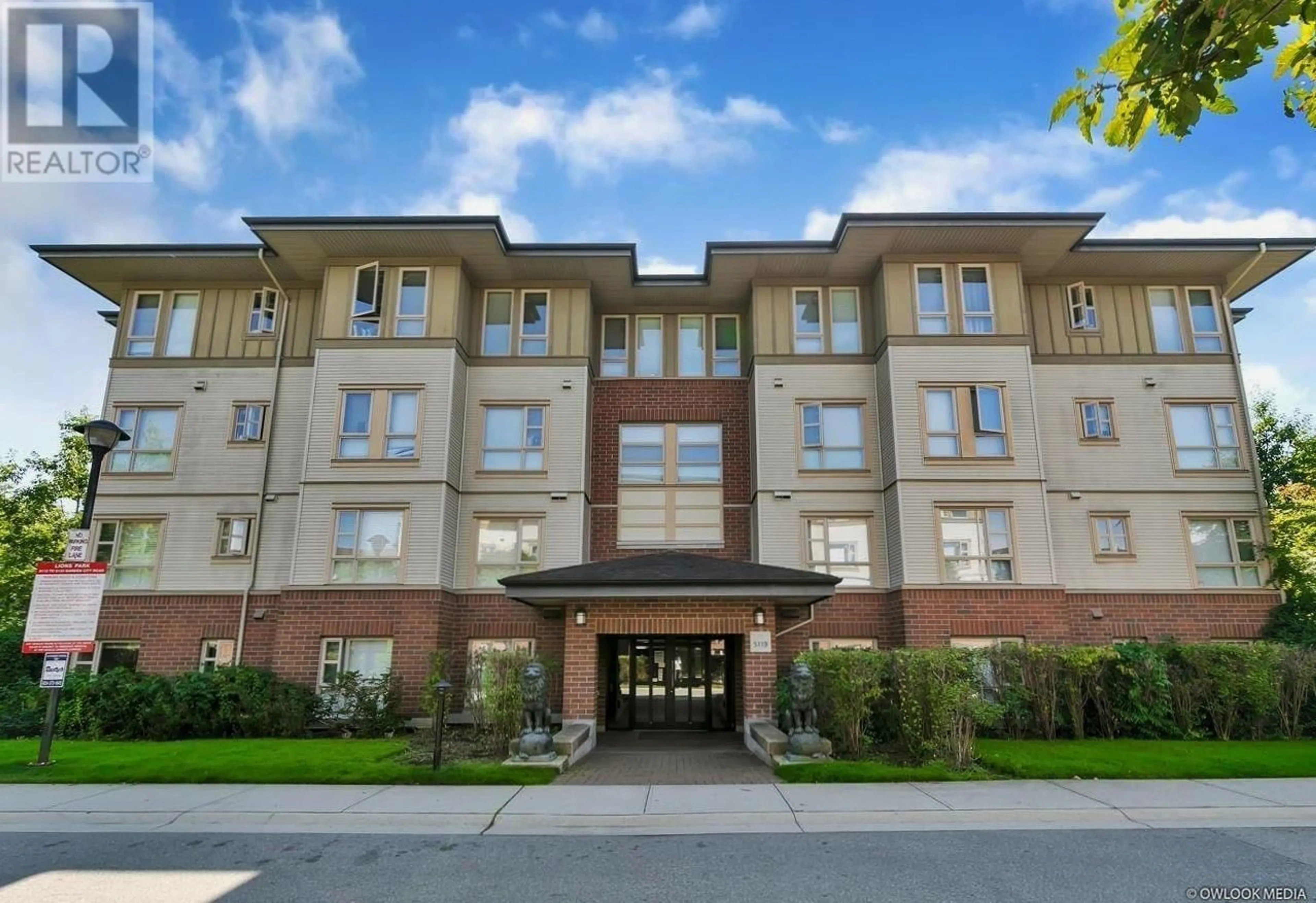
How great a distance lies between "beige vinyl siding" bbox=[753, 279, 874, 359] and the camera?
17.0m

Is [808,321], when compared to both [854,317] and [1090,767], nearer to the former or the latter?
[854,317]

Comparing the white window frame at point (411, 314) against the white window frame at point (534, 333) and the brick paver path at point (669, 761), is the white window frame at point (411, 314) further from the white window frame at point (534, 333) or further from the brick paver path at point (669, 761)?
the brick paver path at point (669, 761)

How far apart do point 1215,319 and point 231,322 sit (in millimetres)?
23840

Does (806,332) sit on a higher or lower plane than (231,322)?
lower

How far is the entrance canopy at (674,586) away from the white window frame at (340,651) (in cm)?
348

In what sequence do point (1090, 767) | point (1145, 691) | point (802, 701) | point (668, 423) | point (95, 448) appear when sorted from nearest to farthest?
1. point (1090, 767)
2. point (802, 701)
3. point (95, 448)
4. point (1145, 691)
5. point (668, 423)

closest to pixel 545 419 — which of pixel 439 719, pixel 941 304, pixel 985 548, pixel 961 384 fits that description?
pixel 439 719

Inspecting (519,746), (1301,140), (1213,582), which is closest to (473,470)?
(519,746)

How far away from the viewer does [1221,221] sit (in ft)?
54.2

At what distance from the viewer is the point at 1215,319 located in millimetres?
17172

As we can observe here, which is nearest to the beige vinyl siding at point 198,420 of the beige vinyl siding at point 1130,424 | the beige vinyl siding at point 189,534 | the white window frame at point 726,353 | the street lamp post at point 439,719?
the beige vinyl siding at point 189,534

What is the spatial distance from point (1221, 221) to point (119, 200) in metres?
23.2

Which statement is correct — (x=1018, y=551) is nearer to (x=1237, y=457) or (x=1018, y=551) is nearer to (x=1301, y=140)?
(x=1237, y=457)

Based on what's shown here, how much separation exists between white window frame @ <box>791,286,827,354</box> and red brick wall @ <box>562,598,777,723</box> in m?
6.86
